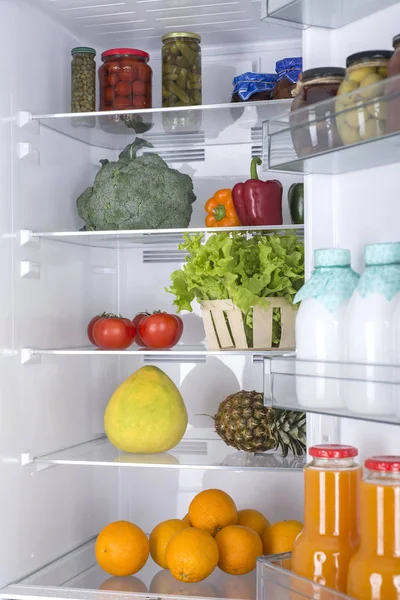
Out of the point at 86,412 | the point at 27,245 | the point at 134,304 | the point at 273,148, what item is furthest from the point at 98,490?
the point at 273,148

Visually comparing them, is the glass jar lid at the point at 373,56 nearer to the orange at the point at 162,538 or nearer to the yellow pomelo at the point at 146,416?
the yellow pomelo at the point at 146,416

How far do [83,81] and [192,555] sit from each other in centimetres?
127

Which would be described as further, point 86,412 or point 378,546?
point 86,412

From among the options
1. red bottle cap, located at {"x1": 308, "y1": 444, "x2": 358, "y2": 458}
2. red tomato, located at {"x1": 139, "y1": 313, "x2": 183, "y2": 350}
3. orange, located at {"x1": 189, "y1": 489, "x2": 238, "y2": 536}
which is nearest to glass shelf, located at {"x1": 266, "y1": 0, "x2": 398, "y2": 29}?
red bottle cap, located at {"x1": 308, "y1": 444, "x2": 358, "y2": 458}

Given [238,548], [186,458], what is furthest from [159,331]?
[238,548]

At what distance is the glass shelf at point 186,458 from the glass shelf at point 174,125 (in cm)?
88

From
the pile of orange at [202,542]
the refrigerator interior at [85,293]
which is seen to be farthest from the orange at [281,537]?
the refrigerator interior at [85,293]

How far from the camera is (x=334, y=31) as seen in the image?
5.26 ft

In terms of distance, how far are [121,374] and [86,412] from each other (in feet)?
0.74

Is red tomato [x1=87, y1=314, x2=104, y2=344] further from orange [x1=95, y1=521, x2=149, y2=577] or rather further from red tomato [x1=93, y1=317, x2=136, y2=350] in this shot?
orange [x1=95, y1=521, x2=149, y2=577]

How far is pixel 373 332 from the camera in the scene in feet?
4.09

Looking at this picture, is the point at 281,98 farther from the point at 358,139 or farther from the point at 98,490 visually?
the point at 98,490

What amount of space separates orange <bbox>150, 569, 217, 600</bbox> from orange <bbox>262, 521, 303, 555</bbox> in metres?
0.17

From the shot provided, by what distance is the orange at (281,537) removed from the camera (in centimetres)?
202
